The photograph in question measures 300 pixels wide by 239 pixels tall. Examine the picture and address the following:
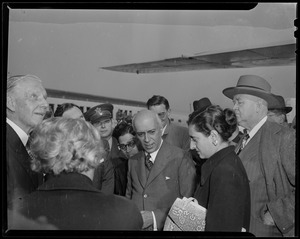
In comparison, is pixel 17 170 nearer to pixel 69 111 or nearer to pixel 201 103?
pixel 69 111

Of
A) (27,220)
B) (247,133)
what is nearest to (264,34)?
(247,133)

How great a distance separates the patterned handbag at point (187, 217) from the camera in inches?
78.7

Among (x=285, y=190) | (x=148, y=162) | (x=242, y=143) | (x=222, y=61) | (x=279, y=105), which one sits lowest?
(x=285, y=190)

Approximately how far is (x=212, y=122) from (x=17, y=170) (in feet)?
3.27

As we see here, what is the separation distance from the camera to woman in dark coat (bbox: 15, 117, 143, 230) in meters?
1.64

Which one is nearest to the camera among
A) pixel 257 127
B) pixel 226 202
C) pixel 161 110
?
pixel 226 202

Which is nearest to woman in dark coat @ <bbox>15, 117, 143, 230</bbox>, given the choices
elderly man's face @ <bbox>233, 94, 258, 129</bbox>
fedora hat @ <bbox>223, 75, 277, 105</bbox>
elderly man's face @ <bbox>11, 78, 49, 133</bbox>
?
elderly man's face @ <bbox>11, 78, 49, 133</bbox>

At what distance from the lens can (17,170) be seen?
2.00m

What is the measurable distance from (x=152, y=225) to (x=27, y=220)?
71 cm

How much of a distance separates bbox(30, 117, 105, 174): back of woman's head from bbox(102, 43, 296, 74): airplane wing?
50cm

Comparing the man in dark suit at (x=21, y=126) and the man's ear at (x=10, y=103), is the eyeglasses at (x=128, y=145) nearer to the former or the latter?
the man in dark suit at (x=21, y=126)

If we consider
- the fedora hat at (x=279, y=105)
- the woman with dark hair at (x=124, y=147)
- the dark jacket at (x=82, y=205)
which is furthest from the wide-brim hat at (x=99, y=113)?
the fedora hat at (x=279, y=105)

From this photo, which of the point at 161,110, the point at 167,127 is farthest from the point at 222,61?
the point at 167,127
